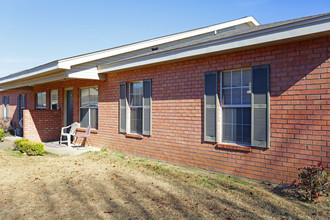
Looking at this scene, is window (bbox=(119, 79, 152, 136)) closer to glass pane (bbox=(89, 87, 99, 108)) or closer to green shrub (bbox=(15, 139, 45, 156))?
glass pane (bbox=(89, 87, 99, 108))

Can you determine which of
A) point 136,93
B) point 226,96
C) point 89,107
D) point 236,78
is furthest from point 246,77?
point 89,107

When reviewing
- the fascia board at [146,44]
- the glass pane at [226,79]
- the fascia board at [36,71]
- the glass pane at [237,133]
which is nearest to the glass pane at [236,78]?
the glass pane at [226,79]

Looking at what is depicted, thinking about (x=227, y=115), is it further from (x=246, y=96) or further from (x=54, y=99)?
(x=54, y=99)

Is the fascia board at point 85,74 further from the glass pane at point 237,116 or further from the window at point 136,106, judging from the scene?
the glass pane at point 237,116

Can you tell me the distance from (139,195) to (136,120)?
3.92 m

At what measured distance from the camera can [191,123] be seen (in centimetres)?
657

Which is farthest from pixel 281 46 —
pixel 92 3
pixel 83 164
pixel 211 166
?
pixel 92 3

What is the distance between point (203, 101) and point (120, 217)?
355 centimetres

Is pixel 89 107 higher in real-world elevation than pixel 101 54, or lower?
lower

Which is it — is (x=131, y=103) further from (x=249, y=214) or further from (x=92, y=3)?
(x=249, y=214)

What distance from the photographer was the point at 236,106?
573 centimetres

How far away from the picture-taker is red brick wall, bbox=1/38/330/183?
4.53m

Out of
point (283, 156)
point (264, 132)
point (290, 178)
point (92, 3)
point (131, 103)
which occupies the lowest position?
point (290, 178)

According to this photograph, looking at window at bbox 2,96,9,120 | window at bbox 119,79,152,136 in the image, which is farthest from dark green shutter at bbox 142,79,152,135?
window at bbox 2,96,9,120
